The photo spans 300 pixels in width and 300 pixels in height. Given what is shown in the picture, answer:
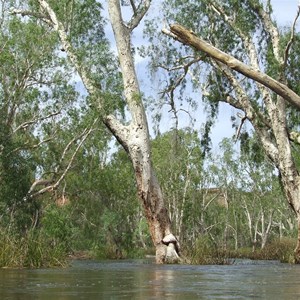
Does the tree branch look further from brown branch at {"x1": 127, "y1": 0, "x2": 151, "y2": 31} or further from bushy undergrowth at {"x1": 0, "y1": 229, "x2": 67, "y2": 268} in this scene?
bushy undergrowth at {"x1": 0, "y1": 229, "x2": 67, "y2": 268}

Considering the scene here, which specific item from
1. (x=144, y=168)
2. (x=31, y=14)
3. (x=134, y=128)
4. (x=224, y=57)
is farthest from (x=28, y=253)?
(x=31, y=14)

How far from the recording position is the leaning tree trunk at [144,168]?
2055 centimetres

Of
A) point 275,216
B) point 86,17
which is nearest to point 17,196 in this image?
point 86,17

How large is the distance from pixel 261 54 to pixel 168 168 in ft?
68.6

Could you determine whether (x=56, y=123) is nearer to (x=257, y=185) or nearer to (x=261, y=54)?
(x=261, y=54)

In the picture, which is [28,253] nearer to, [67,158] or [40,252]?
[40,252]

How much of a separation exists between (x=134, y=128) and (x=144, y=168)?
4.88 ft

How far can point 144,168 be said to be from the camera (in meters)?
20.8

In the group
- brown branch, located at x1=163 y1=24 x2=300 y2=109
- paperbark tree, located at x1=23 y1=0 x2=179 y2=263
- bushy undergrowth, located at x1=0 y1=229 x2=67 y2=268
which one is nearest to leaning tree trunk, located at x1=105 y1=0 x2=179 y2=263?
paperbark tree, located at x1=23 y1=0 x2=179 y2=263

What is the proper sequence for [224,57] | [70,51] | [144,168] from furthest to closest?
[70,51] → [144,168] → [224,57]

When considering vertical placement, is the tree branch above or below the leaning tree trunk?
above

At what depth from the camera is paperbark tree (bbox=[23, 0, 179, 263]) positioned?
20656 millimetres

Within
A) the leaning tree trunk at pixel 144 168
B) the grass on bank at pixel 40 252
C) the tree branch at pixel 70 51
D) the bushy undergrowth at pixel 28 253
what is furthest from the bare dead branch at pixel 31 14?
the bushy undergrowth at pixel 28 253

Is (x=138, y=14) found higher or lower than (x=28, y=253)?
higher
